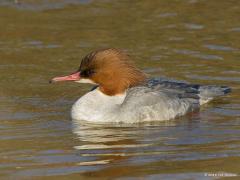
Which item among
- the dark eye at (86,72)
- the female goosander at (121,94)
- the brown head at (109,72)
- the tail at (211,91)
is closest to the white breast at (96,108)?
the female goosander at (121,94)

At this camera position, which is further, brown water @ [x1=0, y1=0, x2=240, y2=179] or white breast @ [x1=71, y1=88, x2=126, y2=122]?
white breast @ [x1=71, y1=88, x2=126, y2=122]

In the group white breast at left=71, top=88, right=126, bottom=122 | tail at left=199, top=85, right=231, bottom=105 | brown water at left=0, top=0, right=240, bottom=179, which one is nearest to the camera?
brown water at left=0, top=0, right=240, bottom=179

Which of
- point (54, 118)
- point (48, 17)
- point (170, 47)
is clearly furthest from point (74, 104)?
point (48, 17)

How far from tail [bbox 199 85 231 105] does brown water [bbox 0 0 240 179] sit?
0.19 meters

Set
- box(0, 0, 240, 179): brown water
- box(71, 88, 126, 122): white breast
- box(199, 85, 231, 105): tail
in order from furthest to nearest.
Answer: box(199, 85, 231, 105): tail, box(71, 88, 126, 122): white breast, box(0, 0, 240, 179): brown water

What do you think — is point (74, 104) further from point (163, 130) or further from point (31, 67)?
point (31, 67)

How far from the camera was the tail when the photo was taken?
13.5 meters

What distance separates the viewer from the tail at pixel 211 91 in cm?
1350

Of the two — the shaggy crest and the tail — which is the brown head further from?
the tail

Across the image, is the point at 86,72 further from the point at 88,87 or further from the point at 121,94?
the point at 88,87

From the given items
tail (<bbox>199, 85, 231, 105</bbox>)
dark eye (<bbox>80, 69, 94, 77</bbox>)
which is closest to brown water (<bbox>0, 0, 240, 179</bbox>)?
tail (<bbox>199, 85, 231, 105</bbox>)

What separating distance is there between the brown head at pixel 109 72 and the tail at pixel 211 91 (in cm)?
106

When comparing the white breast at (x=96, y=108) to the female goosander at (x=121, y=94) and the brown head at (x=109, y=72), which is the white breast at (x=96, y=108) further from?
the brown head at (x=109, y=72)

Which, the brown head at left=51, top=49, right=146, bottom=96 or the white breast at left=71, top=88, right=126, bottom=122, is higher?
the brown head at left=51, top=49, right=146, bottom=96
